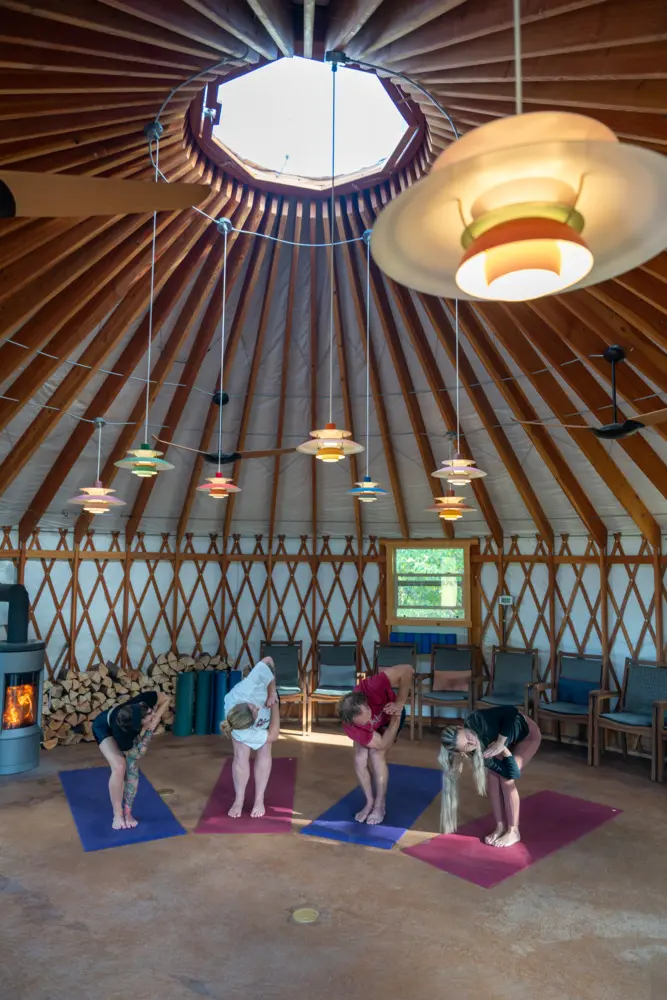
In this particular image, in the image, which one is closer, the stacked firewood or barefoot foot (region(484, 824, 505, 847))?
barefoot foot (region(484, 824, 505, 847))

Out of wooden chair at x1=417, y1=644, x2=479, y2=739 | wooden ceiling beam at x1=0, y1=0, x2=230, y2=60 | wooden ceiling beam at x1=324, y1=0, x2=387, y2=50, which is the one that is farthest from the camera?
wooden chair at x1=417, y1=644, x2=479, y2=739

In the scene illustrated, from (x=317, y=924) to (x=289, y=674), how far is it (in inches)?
174

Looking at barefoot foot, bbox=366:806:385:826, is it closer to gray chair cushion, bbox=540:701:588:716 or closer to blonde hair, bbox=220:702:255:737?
blonde hair, bbox=220:702:255:737

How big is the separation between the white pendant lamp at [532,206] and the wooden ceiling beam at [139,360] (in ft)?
11.8

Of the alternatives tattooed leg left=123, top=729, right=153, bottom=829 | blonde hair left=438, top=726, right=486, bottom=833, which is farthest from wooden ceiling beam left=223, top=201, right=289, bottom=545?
blonde hair left=438, top=726, right=486, bottom=833

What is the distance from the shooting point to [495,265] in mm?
1188

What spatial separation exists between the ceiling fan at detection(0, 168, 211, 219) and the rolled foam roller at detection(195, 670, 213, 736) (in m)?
6.81

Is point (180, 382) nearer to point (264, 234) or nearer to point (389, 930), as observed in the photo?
point (264, 234)

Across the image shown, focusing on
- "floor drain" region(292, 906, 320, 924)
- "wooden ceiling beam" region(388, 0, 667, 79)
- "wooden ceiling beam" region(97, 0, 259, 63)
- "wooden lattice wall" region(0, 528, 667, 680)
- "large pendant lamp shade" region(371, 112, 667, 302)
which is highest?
"wooden ceiling beam" region(97, 0, 259, 63)

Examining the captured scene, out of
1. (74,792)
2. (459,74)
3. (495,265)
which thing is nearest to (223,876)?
(74,792)

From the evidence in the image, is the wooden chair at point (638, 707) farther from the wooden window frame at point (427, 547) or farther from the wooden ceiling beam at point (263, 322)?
the wooden ceiling beam at point (263, 322)

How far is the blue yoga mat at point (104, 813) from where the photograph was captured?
4461 millimetres

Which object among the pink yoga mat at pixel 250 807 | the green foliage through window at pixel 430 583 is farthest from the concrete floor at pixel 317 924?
the green foliage through window at pixel 430 583

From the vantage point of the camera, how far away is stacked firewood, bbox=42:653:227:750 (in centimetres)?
693
